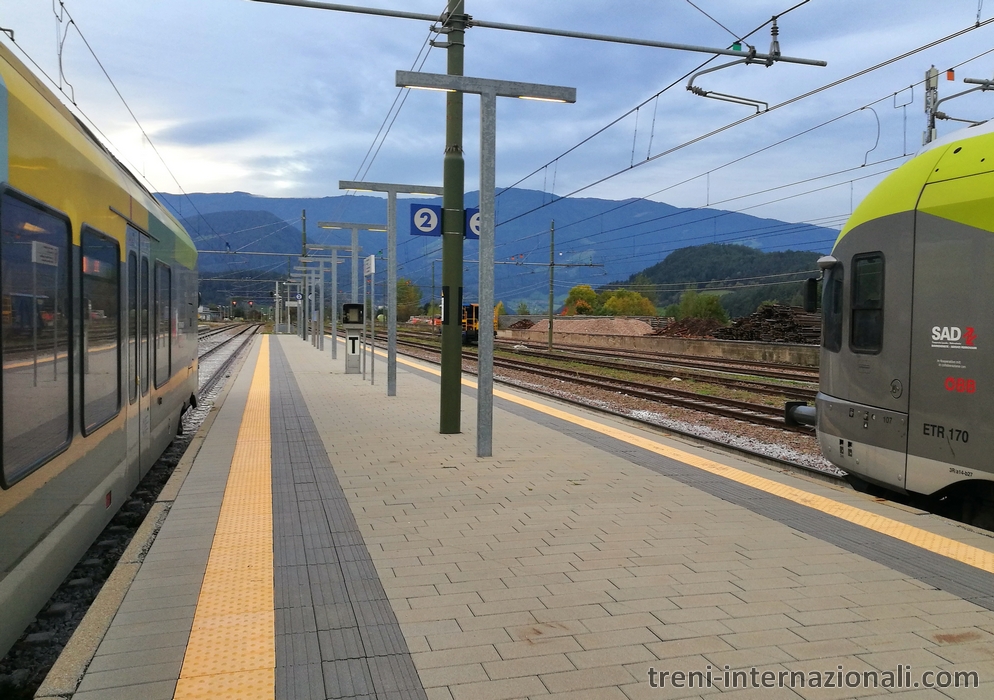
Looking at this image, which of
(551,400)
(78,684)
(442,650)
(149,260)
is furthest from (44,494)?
(551,400)

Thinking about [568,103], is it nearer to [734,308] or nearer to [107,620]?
[107,620]

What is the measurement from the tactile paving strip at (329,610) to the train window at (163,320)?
7.26 ft

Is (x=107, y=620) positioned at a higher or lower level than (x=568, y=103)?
lower

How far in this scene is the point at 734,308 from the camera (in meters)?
85.4

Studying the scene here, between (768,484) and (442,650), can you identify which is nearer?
(442,650)

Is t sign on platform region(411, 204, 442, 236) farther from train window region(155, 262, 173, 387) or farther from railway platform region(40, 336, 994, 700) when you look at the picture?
railway platform region(40, 336, 994, 700)

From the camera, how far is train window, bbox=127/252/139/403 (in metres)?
6.39

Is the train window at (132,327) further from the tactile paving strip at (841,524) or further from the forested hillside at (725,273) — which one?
the forested hillside at (725,273)

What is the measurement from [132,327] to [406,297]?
94.2 meters

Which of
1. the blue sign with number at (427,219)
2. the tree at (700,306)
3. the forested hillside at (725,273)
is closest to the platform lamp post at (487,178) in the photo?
the blue sign with number at (427,219)

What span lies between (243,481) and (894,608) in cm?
526

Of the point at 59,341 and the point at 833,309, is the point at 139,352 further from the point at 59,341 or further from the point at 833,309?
the point at 833,309

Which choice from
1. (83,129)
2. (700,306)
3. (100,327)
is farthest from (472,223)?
(700,306)

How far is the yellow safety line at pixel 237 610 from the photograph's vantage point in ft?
10.5
